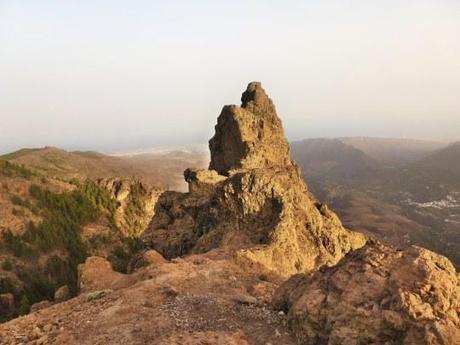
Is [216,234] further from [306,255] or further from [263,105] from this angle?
[263,105]

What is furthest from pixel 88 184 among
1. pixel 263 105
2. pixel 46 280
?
pixel 263 105

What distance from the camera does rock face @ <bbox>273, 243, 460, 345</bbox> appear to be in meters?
15.4

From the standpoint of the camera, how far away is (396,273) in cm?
1672

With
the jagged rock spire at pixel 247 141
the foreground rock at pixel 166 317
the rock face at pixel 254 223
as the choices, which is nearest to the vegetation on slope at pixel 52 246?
the rock face at pixel 254 223

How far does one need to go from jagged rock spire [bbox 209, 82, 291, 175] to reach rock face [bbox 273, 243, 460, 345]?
4101cm

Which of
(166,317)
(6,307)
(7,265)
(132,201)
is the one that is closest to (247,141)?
(6,307)

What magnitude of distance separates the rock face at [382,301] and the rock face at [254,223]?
12605mm

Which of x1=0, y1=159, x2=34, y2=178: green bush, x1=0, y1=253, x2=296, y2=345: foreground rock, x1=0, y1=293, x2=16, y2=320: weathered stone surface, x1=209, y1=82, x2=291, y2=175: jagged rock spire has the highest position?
x1=209, y1=82, x2=291, y2=175: jagged rock spire

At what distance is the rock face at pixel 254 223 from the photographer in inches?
1455

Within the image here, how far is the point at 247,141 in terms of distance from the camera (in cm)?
6091

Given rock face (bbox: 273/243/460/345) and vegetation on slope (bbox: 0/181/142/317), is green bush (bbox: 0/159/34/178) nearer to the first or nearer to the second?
vegetation on slope (bbox: 0/181/142/317)

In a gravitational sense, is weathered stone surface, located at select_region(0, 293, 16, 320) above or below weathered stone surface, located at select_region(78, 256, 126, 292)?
below

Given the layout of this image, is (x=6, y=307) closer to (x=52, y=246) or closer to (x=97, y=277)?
(x=52, y=246)

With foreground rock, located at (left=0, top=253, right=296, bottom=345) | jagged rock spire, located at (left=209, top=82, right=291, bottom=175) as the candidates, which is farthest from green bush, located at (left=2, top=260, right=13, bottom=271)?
foreground rock, located at (left=0, top=253, right=296, bottom=345)
